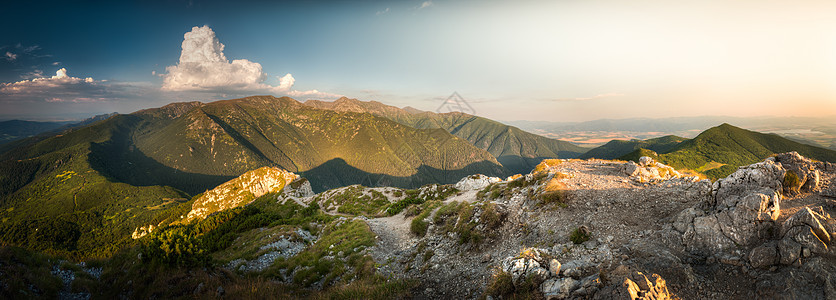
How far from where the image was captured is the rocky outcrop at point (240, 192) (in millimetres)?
106925

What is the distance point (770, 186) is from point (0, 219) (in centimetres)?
37081

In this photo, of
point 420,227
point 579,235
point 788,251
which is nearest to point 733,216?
point 788,251

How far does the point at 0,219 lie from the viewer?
190m

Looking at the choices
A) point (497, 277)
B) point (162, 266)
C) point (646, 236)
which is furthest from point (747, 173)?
point (162, 266)

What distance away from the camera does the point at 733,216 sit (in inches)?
393

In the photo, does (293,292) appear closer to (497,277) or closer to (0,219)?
(497,277)

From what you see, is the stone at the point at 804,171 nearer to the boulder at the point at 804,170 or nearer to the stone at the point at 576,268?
the boulder at the point at 804,170

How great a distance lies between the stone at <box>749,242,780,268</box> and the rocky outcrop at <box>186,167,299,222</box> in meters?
122

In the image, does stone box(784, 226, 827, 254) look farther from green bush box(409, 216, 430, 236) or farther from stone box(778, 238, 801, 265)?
green bush box(409, 216, 430, 236)

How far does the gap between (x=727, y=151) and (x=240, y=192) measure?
770ft

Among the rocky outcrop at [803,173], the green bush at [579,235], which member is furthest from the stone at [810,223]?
the green bush at [579,235]

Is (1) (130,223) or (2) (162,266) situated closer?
(2) (162,266)

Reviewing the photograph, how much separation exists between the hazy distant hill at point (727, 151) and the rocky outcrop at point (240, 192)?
527 ft

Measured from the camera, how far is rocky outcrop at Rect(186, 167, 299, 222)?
10693 cm
